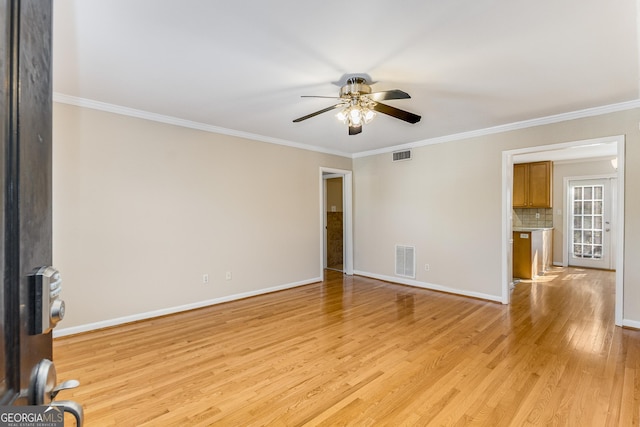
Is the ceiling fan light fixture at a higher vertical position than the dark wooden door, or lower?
higher

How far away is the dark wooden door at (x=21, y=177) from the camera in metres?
0.49

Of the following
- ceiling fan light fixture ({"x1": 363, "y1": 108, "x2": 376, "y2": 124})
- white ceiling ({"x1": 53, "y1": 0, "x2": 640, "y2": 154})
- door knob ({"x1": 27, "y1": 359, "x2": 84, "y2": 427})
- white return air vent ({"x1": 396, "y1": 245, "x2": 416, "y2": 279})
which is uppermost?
white ceiling ({"x1": 53, "y1": 0, "x2": 640, "y2": 154})

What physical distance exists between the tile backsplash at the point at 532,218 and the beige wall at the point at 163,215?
213 inches

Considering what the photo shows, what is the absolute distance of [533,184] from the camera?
6539mm

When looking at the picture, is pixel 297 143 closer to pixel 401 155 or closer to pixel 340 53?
pixel 401 155

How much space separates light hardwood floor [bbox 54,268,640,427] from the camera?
200cm

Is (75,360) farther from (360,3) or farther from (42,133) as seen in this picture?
(360,3)

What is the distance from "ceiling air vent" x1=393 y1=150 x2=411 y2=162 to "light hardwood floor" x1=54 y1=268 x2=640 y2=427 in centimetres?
250

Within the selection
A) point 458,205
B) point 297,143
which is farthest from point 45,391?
point 458,205

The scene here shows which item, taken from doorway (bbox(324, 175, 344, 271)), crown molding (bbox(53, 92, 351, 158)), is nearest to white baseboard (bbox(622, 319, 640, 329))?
doorway (bbox(324, 175, 344, 271))

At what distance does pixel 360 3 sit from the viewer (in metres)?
1.79

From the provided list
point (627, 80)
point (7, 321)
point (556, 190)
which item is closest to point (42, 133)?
point (7, 321)

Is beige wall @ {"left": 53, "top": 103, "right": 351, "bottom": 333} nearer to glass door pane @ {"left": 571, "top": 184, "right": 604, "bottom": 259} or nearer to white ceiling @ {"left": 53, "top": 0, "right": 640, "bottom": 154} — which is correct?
white ceiling @ {"left": 53, "top": 0, "right": 640, "bottom": 154}

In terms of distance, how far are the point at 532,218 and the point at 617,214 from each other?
4.17m
